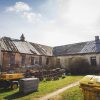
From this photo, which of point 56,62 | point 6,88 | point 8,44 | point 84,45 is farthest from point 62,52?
point 6,88

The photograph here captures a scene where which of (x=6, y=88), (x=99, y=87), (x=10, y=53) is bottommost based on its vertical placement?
(x=6, y=88)

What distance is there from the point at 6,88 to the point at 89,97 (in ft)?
32.6

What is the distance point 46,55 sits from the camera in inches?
1304

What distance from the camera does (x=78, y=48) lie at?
3338 centimetres

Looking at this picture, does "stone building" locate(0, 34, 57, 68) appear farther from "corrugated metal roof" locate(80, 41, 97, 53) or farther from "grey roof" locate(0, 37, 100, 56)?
"corrugated metal roof" locate(80, 41, 97, 53)

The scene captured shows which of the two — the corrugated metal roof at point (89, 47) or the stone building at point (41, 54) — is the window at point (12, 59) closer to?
the stone building at point (41, 54)

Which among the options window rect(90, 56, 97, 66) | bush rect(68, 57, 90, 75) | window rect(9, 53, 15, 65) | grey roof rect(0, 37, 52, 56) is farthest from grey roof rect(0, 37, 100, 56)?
bush rect(68, 57, 90, 75)

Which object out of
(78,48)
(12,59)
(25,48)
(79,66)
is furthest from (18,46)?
(78,48)

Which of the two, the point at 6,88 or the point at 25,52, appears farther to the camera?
the point at 25,52

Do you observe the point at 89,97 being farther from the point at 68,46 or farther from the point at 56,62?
the point at 68,46

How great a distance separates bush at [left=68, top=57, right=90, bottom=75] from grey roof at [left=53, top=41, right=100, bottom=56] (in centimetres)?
197

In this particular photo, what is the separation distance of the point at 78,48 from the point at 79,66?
5.11 m

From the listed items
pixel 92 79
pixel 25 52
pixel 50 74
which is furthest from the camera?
pixel 25 52

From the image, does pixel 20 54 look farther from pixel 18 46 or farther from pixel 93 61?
pixel 93 61
